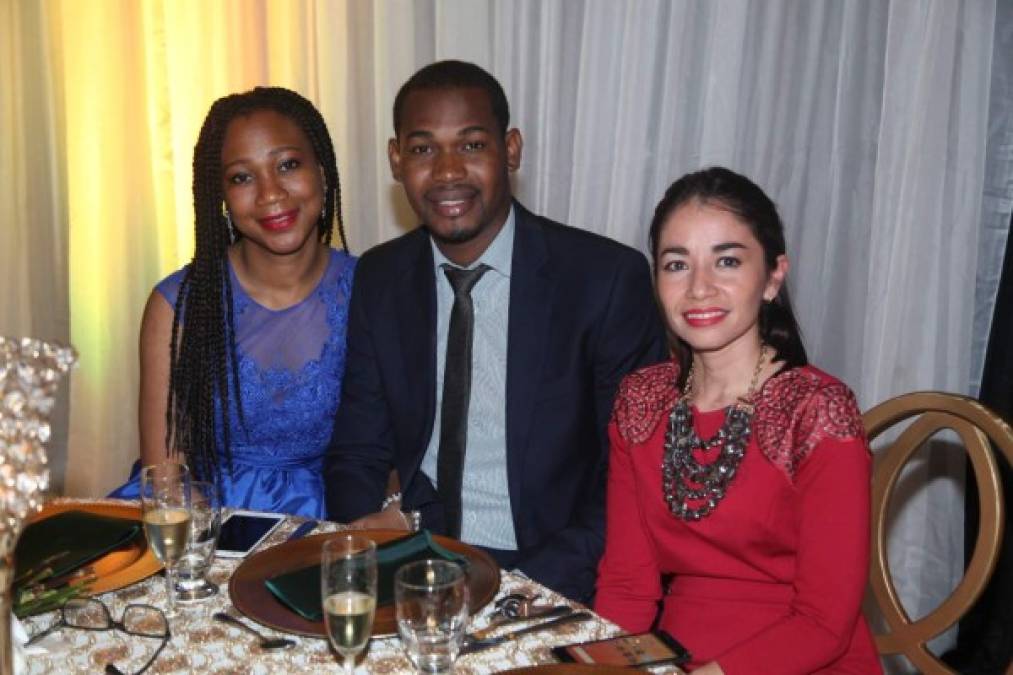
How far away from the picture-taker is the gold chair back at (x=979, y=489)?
5.55 feet

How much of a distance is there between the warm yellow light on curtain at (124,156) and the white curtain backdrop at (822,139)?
0.93m

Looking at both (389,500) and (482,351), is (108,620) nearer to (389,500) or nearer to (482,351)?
(389,500)

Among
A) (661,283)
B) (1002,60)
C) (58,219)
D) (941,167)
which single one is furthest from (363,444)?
(58,219)

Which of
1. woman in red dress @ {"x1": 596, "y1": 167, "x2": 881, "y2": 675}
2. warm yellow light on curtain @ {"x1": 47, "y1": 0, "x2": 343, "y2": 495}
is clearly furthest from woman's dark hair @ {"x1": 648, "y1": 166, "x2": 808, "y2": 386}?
warm yellow light on curtain @ {"x1": 47, "y1": 0, "x2": 343, "y2": 495}

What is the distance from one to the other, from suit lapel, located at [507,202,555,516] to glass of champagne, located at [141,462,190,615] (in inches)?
34.9

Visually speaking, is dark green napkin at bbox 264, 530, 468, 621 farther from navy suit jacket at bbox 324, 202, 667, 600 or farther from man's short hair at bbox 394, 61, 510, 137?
man's short hair at bbox 394, 61, 510, 137

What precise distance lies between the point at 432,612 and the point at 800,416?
762mm

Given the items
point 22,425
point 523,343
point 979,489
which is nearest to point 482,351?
point 523,343

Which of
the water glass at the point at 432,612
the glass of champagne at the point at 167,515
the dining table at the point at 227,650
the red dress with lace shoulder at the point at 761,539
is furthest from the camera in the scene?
the red dress with lace shoulder at the point at 761,539

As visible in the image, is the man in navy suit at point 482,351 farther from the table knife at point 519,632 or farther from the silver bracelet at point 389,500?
the table knife at point 519,632

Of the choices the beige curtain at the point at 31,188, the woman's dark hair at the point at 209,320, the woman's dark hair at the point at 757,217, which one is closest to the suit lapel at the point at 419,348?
the woman's dark hair at the point at 209,320

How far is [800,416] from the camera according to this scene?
1674mm

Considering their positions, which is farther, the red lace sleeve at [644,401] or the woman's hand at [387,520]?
the woman's hand at [387,520]

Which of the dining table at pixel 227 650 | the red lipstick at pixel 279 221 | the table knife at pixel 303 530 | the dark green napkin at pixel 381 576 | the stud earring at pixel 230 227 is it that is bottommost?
the dining table at pixel 227 650
